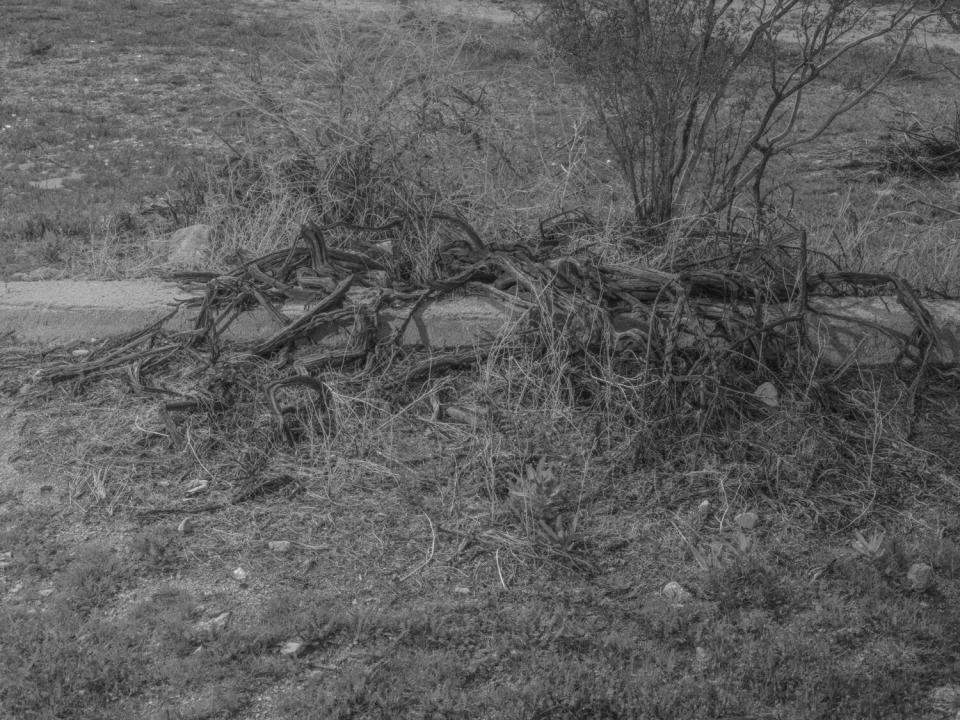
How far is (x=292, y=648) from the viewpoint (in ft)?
10.5

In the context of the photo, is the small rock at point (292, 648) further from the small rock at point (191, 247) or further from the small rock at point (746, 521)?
the small rock at point (191, 247)

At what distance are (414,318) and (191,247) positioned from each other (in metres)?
1.62

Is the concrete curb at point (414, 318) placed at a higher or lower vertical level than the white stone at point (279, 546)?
higher

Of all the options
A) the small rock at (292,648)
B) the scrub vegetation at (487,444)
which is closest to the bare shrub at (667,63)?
the scrub vegetation at (487,444)

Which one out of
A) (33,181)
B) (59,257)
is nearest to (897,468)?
(59,257)

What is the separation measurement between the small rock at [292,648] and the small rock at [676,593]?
1171 mm

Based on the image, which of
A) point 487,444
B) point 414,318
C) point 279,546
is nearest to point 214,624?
point 279,546

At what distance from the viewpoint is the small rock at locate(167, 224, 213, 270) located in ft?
18.3

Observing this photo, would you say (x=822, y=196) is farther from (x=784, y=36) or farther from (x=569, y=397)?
(x=784, y=36)

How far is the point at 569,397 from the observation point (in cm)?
437

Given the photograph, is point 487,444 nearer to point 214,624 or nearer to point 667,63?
point 214,624

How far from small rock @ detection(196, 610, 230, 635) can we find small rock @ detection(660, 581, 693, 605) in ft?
4.59

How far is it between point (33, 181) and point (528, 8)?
7604 mm

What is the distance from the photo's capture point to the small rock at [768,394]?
4293mm
